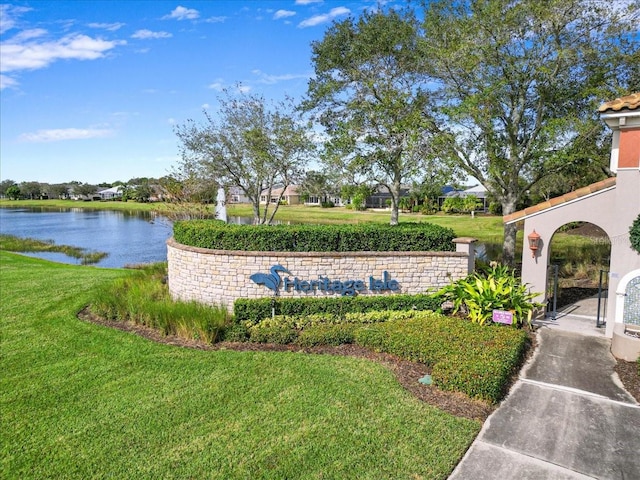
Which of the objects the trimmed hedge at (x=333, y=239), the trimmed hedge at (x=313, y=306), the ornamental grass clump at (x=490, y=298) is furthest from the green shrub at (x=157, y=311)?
the ornamental grass clump at (x=490, y=298)

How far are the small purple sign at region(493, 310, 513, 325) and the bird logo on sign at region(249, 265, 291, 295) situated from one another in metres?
5.27

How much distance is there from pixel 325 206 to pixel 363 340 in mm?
57686

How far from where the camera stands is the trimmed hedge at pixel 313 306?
1090 cm

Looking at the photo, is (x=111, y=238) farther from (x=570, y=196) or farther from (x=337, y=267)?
(x=570, y=196)

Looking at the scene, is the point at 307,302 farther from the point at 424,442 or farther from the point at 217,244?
the point at 424,442

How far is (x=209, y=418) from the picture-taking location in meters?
6.53

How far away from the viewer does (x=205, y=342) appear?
33.2 feet

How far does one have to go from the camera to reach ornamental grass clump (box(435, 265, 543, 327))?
10.0 m

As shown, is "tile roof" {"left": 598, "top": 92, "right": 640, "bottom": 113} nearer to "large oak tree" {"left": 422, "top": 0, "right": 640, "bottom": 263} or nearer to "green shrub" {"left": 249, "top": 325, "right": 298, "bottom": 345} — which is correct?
"large oak tree" {"left": 422, "top": 0, "right": 640, "bottom": 263}

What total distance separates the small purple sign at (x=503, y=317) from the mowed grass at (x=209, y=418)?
10.9 ft

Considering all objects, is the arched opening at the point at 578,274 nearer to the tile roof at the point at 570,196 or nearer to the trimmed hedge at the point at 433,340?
the tile roof at the point at 570,196

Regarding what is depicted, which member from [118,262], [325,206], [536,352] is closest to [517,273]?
[536,352]

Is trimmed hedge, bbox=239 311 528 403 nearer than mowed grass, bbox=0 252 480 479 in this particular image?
No

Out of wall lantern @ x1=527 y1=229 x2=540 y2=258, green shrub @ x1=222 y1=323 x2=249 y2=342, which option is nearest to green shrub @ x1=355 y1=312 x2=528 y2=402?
wall lantern @ x1=527 y1=229 x2=540 y2=258
